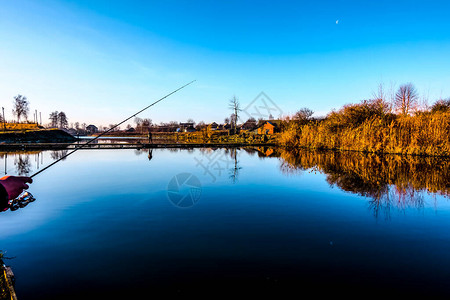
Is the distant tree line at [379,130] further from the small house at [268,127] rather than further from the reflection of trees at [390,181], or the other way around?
the small house at [268,127]

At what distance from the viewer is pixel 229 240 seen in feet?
18.7

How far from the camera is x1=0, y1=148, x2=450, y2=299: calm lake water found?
411 cm

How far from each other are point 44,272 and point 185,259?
2.68m

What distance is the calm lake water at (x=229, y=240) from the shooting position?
13.5 ft

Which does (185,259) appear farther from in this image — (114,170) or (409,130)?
(409,130)

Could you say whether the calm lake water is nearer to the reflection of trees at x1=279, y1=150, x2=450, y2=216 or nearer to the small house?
the reflection of trees at x1=279, y1=150, x2=450, y2=216

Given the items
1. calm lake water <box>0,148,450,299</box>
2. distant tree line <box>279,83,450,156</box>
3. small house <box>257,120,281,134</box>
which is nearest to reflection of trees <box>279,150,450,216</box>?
calm lake water <box>0,148,450,299</box>

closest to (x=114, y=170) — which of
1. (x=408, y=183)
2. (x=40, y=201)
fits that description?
(x=40, y=201)

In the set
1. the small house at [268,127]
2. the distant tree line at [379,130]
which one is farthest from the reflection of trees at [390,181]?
the small house at [268,127]

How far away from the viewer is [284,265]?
464 cm

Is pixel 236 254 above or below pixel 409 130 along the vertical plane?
below

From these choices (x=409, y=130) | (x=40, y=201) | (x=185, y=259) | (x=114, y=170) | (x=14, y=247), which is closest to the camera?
(x=185, y=259)

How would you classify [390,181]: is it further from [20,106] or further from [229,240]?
[20,106]

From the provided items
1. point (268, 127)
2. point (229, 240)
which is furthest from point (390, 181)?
point (268, 127)
